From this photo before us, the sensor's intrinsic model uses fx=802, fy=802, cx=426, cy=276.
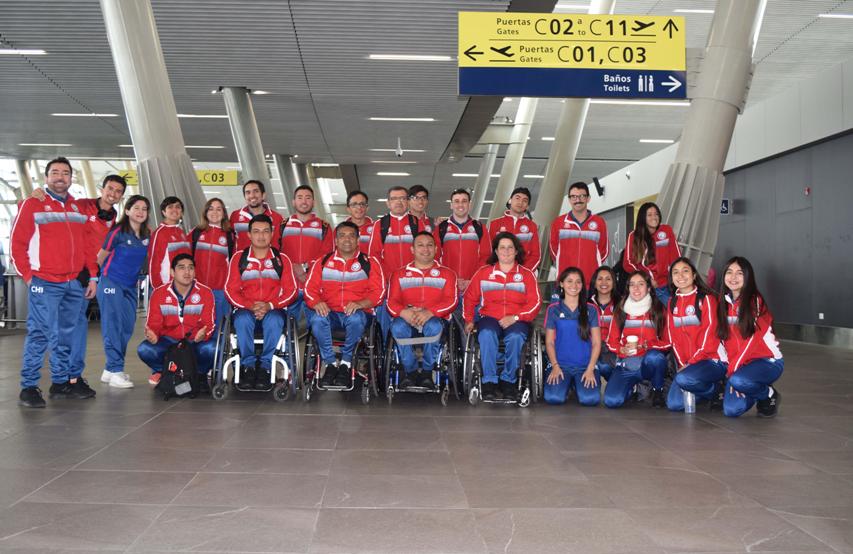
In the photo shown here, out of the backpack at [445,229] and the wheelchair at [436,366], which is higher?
the backpack at [445,229]

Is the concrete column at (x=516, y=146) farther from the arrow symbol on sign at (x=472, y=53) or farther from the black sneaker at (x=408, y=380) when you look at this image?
the black sneaker at (x=408, y=380)

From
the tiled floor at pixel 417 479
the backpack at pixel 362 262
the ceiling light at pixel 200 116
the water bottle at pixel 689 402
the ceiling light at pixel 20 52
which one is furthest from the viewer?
the ceiling light at pixel 200 116

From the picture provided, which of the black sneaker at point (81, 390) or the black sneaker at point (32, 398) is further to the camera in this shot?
the black sneaker at point (81, 390)

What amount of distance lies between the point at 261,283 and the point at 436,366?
1651 millimetres

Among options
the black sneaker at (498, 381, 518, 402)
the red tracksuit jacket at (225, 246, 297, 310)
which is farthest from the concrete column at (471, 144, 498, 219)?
the black sneaker at (498, 381, 518, 402)

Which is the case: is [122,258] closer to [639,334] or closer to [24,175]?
[639,334]

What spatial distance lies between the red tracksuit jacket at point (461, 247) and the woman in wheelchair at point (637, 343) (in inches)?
58.6

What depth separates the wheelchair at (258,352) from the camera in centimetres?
638

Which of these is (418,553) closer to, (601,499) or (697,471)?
(601,499)

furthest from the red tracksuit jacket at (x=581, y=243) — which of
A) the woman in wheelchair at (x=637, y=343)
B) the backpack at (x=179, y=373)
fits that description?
the backpack at (x=179, y=373)

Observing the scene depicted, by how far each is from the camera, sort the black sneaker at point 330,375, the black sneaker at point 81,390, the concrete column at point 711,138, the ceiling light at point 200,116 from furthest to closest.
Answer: the ceiling light at point 200,116 < the concrete column at point 711,138 < the black sneaker at point 81,390 < the black sneaker at point 330,375

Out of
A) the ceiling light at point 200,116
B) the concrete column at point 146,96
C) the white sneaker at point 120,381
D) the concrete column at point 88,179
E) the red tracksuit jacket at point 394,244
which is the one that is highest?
the concrete column at point 88,179

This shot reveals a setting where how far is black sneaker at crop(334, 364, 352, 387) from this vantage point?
20.5 feet

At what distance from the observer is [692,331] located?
20.2 ft
